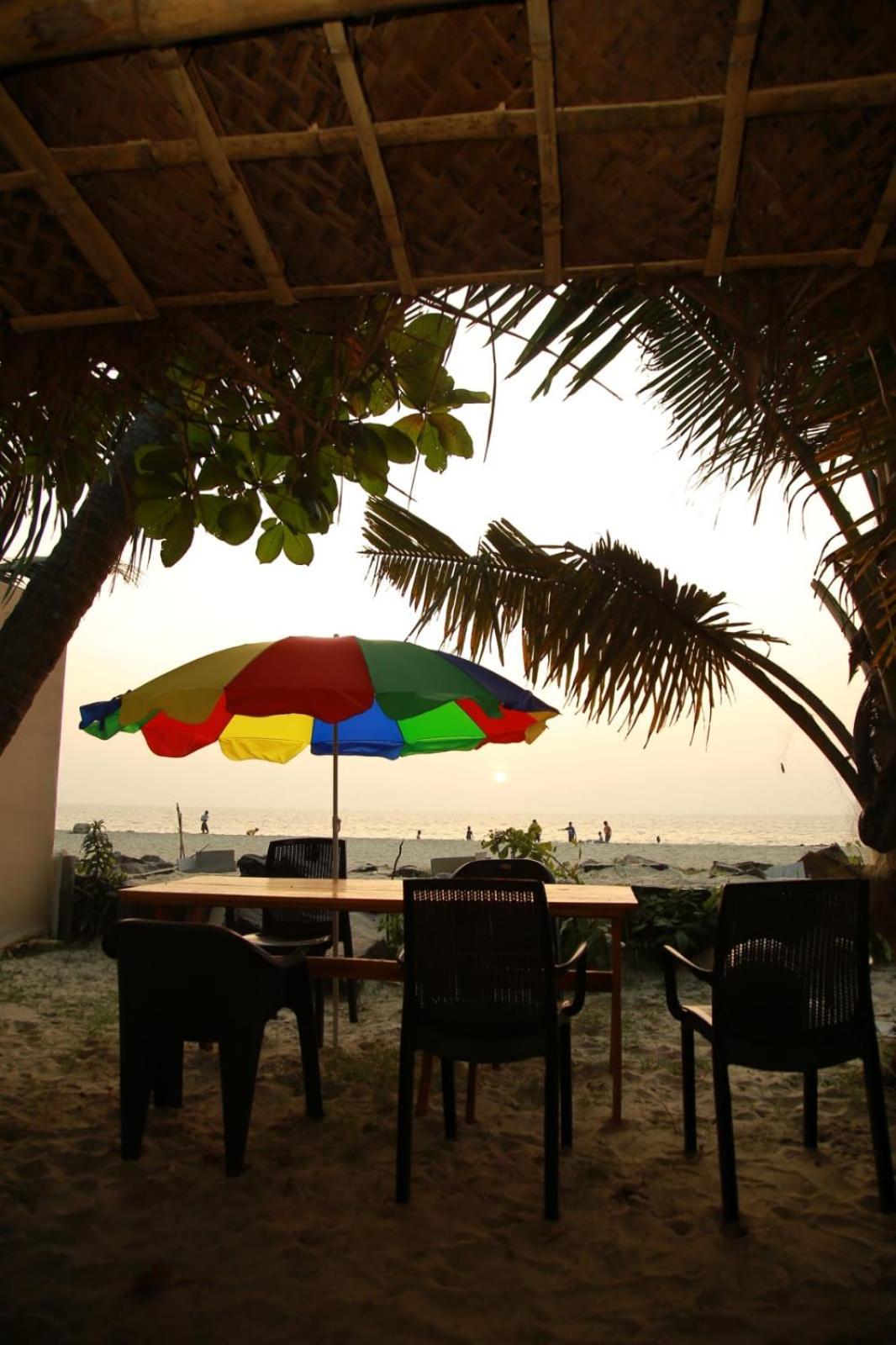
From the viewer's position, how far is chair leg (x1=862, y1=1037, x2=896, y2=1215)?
267 centimetres

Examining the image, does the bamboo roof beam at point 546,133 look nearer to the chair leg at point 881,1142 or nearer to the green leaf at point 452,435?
the green leaf at point 452,435

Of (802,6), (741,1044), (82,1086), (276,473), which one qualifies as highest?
(802,6)

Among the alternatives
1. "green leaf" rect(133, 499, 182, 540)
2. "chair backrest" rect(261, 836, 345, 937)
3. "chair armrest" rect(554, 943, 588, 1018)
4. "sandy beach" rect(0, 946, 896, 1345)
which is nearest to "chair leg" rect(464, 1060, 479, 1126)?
"sandy beach" rect(0, 946, 896, 1345)

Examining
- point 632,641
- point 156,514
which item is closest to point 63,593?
point 156,514

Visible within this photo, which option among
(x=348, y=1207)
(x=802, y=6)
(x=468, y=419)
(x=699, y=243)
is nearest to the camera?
(x=802, y=6)

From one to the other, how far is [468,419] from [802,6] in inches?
51.2

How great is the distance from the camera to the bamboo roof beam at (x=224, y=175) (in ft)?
4.11

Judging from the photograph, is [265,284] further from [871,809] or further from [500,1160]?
[871,809]

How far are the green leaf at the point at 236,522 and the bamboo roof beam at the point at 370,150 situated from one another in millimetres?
691

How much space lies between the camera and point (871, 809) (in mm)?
3729

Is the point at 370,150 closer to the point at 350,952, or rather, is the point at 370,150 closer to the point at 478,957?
the point at 478,957

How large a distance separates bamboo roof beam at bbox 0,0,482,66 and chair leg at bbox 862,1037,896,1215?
3058 millimetres

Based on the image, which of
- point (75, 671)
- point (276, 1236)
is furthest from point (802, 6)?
point (75, 671)

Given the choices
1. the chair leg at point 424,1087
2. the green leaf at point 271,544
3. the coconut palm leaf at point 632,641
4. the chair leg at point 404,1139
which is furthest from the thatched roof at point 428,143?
the chair leg at point 424,1087
